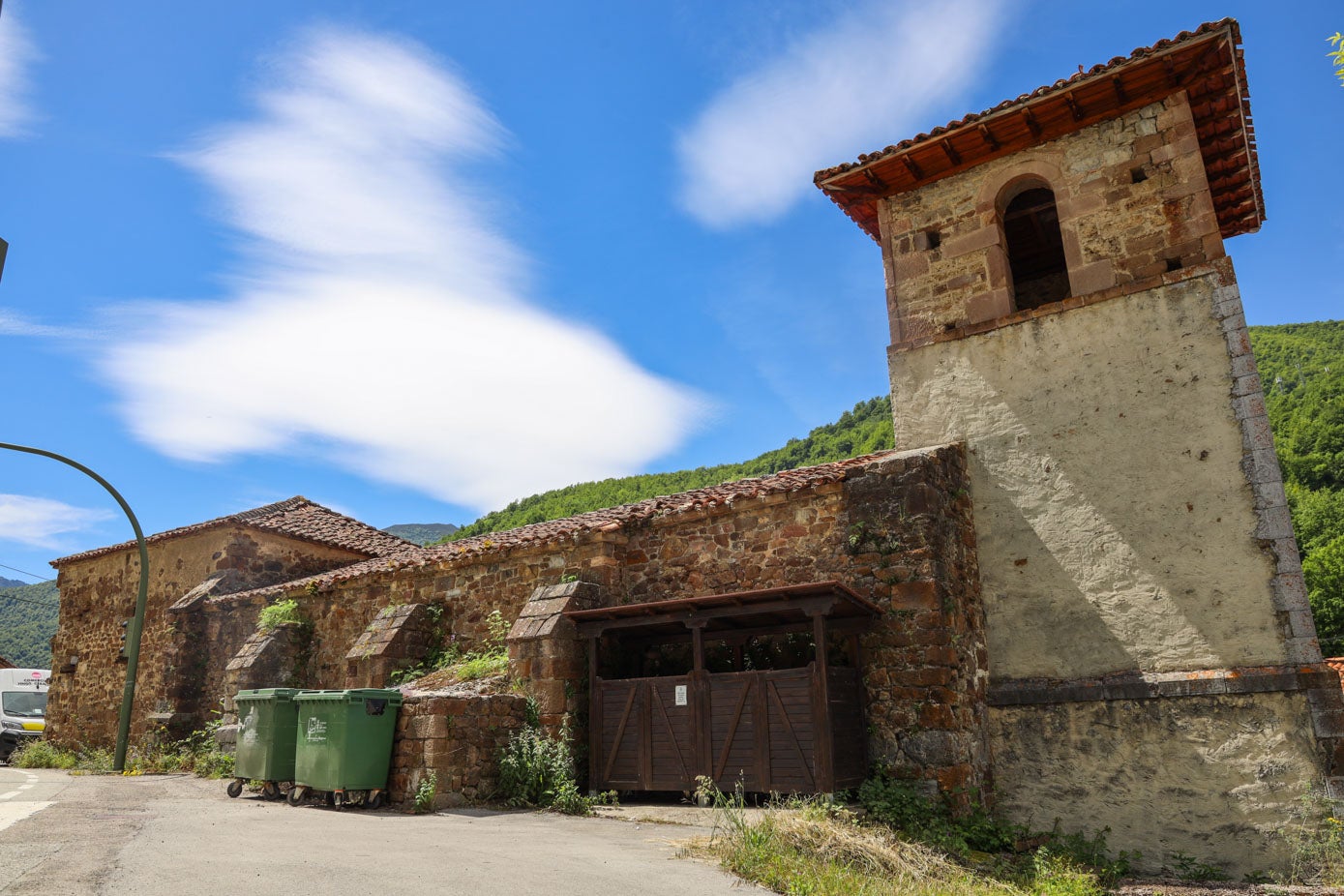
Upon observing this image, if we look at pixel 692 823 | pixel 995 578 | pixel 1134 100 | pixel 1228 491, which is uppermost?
pixel 1134 100

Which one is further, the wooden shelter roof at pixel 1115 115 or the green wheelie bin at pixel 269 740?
the green wheelie bin at pixel 269 740

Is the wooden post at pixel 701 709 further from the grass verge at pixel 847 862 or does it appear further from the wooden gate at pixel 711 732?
the grass verge at pixel 847 862

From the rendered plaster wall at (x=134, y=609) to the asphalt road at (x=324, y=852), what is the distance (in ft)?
32.5

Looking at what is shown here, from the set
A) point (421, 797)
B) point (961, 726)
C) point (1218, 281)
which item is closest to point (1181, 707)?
point (961, 726)

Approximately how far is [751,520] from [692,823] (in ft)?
12.6

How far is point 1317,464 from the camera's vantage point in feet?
128

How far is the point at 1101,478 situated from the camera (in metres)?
9.99

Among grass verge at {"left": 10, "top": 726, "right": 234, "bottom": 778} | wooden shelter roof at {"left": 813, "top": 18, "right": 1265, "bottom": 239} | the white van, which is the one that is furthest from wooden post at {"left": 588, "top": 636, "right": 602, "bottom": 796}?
the white van

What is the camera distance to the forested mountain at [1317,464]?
34031 mm

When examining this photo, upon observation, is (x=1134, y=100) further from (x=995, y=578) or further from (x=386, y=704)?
(x=386, y=704)

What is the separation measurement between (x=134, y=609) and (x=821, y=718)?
60.9ft

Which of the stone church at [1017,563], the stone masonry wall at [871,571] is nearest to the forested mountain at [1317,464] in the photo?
the stone church at [1017,563]

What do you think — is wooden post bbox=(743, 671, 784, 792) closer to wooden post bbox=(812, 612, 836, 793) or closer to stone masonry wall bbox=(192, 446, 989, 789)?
wooden post bbox=(812, 612, 836, 793)

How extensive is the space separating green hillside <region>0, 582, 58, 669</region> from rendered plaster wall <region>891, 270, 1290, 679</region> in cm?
5453
